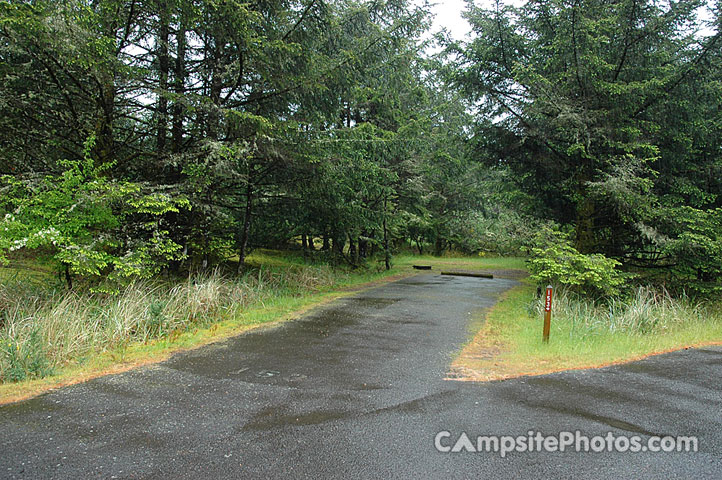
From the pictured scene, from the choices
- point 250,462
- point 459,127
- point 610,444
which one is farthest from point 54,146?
point 459,127

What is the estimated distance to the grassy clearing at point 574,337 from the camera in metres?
5.32

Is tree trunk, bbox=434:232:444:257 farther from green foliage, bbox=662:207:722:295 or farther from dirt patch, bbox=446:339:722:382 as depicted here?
dirt patch, bbox=446:339:722:382

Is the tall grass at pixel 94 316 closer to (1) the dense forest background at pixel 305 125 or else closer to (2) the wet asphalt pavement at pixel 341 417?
(1) the dense forest background at pixel 305 125

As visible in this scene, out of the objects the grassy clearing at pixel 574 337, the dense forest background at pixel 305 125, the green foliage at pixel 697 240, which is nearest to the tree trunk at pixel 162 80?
the dense forest background at pixel 305 125

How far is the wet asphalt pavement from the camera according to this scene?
2.87 m

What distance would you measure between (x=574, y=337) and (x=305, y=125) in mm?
7012

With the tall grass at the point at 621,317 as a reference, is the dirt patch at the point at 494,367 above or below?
below

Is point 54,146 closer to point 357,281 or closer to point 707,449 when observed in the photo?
point 357,281

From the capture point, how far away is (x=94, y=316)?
20.3ft

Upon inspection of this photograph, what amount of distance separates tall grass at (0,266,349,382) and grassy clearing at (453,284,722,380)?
470cm

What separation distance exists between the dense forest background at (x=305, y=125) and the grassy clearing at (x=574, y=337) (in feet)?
5.07

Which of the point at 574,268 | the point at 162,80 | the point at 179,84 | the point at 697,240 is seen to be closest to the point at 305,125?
the point at 179,84

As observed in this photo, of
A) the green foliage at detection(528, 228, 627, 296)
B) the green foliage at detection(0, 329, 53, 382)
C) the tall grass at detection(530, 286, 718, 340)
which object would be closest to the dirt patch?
the tall grass at detection(530, 286, 718, 340)

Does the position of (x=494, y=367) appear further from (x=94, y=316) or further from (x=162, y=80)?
(x=162, y=80)
